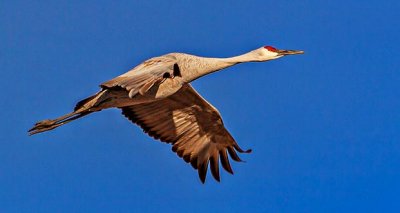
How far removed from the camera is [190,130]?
63.5ft

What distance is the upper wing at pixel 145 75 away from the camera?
49.3 feet

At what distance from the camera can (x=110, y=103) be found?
54.7 feet

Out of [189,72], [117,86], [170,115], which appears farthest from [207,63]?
[170,115]

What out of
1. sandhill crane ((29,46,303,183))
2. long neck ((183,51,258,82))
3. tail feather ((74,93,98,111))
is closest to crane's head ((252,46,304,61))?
sandhill crane ((29,46,303,183))

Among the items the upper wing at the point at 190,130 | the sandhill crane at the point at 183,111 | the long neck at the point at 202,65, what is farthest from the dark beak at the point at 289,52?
the upper wing at the point at 190,130

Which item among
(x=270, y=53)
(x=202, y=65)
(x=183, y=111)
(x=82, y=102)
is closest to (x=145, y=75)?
(x=202, y=65)

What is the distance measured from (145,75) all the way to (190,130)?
397 cm

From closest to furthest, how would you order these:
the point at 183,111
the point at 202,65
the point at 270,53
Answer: the point at 202,65
the point at 270,53
the point at 183,111

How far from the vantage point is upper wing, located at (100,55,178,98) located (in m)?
15.0

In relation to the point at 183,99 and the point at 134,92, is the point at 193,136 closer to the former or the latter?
the point at 183,99

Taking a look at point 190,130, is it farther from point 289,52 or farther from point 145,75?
point 145,75

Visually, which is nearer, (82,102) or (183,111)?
(82,102)

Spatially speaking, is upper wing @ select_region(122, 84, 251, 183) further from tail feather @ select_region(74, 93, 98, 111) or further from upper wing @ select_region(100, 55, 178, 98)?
upper wing @ select_region(100, 55, 178, 98)

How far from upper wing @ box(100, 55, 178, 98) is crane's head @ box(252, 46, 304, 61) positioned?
5.51 ft
